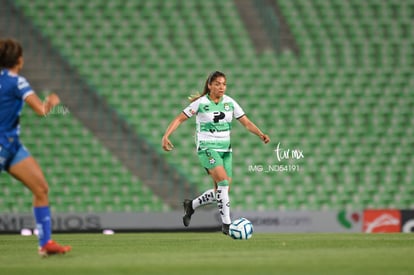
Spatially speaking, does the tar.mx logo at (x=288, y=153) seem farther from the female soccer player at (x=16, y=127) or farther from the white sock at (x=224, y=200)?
the female soccer player at (x=16, y=127)

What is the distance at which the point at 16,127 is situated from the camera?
809 cm

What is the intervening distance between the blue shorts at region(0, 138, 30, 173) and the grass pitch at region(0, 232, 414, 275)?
3.07 ft

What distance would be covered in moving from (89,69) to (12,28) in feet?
6.63

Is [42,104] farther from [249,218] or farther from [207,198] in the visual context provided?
[249,218]

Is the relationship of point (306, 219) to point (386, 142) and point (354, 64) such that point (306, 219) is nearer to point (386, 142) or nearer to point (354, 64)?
point (386, 142)

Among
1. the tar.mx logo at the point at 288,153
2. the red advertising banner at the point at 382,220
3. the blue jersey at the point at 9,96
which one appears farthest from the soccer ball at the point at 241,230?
the tar.mx logo at the point at 288,153

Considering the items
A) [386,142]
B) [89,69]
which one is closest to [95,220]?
[89,69]

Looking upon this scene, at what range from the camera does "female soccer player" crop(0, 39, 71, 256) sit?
26.0ft

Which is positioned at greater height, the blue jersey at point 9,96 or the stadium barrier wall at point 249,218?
the blue jersey at point 9,96

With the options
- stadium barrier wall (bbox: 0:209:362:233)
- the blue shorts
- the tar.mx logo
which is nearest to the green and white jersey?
the blue shorts

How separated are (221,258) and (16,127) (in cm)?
231

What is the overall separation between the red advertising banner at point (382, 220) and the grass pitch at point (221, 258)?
5874 mm

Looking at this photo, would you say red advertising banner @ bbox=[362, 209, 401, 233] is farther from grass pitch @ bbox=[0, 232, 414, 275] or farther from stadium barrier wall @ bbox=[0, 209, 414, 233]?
grass pitch @ bbox=[0, 232, 414, 275]

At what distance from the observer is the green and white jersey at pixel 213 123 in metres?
11.3
